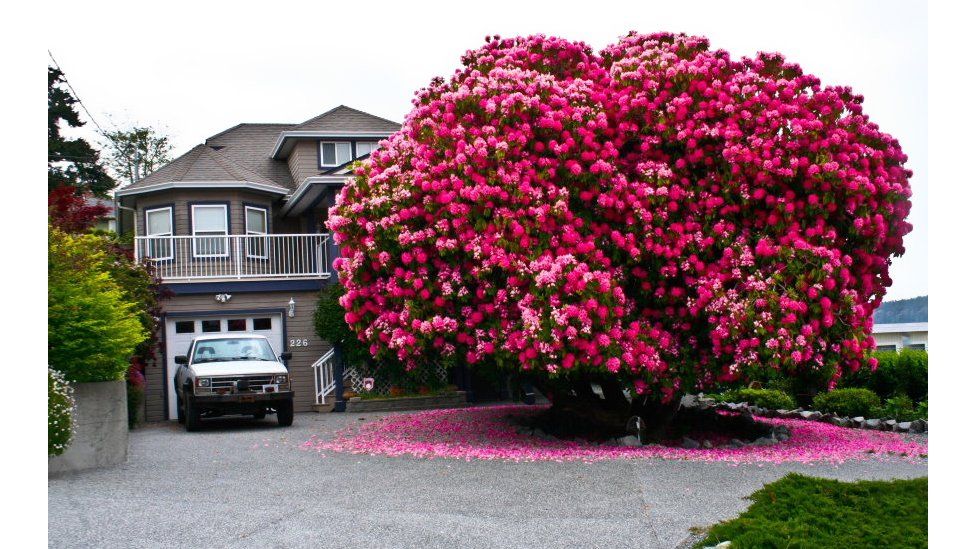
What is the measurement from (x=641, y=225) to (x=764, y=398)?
7.68 m

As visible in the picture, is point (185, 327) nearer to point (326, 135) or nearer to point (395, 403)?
point (395, 403)

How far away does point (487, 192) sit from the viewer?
1063cm

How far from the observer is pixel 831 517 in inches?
236

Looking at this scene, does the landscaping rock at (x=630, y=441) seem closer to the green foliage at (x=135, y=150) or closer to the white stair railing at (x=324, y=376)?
the white stair railing at (x=324, y=376)

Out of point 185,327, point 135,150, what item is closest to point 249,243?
point 185,327

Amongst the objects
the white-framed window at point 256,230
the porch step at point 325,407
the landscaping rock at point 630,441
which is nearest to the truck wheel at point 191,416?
the porch step at point 325,407

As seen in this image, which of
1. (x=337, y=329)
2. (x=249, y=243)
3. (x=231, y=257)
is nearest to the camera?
(x=337, y=329)

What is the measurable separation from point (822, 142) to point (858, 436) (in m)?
4.71

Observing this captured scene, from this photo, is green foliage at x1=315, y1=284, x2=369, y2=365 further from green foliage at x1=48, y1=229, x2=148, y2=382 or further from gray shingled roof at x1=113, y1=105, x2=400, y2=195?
green foliage at x1=48, y1=229, x2=148, y2=382

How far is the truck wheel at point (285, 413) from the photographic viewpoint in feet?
52.0

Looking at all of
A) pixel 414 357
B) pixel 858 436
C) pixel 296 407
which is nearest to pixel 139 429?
pixel 296 407

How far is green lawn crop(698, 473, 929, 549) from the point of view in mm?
5383

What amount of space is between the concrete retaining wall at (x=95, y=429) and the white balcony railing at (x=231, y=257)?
9894 millimetres
